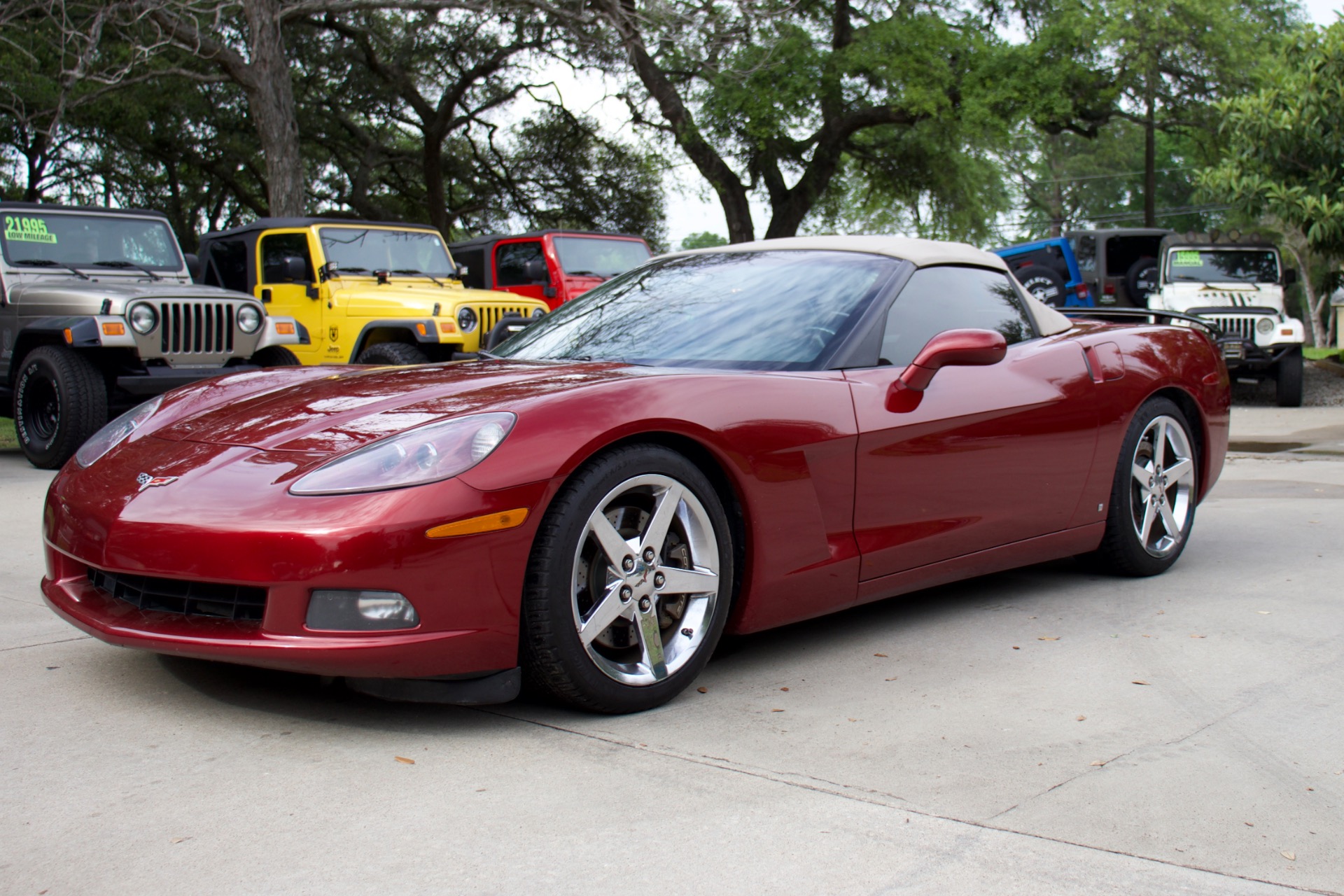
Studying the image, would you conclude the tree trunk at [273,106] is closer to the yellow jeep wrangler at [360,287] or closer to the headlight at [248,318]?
the yellow jeep wrangler at [360,287]

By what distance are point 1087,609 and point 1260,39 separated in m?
23.3

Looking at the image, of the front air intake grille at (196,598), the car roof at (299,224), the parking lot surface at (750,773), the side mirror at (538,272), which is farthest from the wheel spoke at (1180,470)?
the side mirror at (538,272)

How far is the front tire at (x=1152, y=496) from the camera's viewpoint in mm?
4891

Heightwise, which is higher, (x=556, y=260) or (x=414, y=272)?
(x=556, y=260)

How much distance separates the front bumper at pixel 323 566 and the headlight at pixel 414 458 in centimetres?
4

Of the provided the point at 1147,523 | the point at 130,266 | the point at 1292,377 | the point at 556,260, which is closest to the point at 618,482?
the point at 1147,523

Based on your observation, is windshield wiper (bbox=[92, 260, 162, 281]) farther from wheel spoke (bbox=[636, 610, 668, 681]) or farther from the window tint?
wheel spoke (bbox=[636, 610, 668, 681])

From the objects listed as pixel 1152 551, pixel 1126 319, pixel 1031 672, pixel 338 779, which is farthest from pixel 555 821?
pixel 1126 319

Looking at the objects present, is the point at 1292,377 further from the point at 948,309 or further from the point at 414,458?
the point at 414,458

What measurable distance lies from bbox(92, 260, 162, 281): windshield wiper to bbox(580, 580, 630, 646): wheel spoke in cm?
855

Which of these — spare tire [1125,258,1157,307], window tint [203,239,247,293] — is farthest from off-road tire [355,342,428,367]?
spare tire [1125,258,1157,307]

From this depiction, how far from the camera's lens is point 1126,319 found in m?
6.38

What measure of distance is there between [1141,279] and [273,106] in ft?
45.0

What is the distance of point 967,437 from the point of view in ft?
13.4
